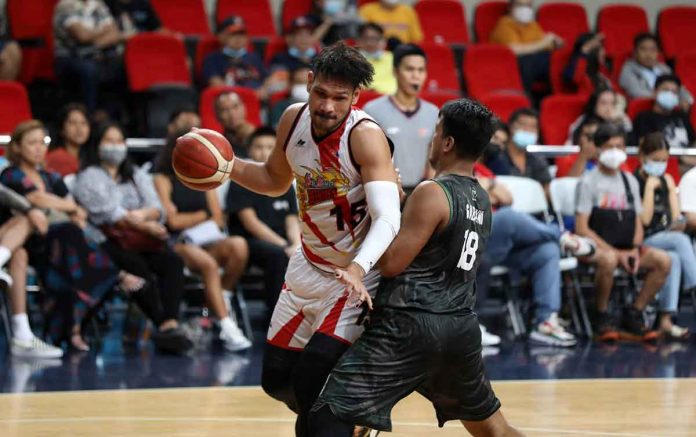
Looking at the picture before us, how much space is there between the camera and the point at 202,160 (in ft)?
14.6

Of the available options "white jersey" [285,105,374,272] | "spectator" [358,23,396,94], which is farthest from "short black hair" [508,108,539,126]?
"white jersey" [285,105,374,272]

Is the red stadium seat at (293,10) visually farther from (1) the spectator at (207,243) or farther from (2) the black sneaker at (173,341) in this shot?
(2) the black sneaker at (173,341)

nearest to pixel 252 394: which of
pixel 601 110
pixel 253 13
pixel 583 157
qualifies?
pixel 583 157

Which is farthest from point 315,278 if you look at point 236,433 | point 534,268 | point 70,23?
point 70,23

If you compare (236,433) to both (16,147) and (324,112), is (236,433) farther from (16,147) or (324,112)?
(16,147)

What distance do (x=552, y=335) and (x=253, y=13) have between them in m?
4.90

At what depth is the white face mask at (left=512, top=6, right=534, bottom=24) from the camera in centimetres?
1226

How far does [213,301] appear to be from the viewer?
8.23 m

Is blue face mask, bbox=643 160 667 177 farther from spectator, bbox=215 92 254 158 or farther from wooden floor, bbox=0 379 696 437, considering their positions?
spectator, bbox=215 92 254 158

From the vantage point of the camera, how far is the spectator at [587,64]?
458 inches

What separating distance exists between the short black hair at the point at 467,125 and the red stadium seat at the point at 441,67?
7212mm

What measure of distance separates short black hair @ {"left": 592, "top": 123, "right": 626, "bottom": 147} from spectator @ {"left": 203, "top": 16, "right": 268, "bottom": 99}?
3002 mm

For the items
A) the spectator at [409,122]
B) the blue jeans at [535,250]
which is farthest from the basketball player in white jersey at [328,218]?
the blue jeans at [535,250]

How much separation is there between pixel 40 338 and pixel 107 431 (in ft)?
9.61
